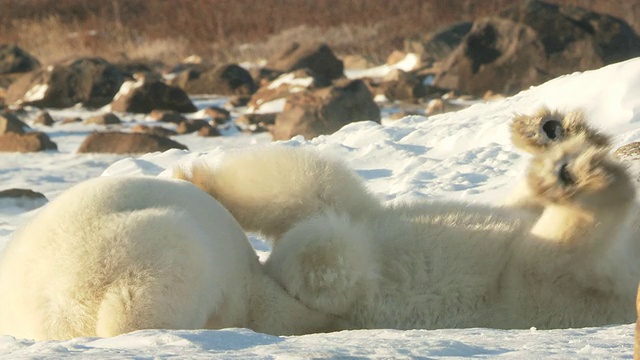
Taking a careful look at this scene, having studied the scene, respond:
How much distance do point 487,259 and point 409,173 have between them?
9.55 feet

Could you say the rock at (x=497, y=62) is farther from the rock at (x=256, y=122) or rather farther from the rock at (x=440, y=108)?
the rock at (x=256, y=122)

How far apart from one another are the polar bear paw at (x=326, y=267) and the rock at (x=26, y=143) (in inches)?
358

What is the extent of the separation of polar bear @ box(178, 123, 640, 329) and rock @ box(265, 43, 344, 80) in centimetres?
1871

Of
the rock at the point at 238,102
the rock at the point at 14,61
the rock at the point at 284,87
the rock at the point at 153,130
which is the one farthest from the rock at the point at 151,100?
the rock at the point at 14,61

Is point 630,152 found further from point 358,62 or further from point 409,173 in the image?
point 358,62

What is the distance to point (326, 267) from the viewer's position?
315cm

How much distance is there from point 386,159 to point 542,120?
3663 millimetres

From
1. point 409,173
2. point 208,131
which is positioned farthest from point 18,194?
point 208,131

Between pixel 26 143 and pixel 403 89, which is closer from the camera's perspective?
pixel 26 143

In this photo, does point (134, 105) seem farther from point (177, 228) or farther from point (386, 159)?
point (177, 228)

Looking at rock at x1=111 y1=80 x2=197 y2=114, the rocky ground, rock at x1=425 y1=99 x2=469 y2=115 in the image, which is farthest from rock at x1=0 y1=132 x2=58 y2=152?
rock at x1=425 y1=99 x2=469 y2=115

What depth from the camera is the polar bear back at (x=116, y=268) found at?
9.28 ft

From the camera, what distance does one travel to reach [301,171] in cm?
347

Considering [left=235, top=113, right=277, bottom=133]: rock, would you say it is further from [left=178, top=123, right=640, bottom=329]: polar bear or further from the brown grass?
the brown grass
